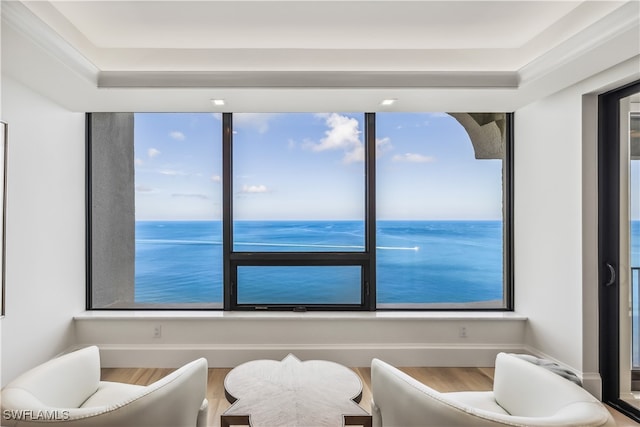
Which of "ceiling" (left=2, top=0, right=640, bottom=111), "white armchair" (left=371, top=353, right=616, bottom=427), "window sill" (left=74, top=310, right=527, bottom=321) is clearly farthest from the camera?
"window sill" (left=74, top=310, right=527, bottom=321)

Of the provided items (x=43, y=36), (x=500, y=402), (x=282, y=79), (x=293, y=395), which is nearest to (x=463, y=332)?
(x=500, y=402)

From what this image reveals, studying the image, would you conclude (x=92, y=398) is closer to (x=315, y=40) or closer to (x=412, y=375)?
(x=412, y=375)

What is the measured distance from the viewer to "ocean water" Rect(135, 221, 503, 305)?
378 centimetres

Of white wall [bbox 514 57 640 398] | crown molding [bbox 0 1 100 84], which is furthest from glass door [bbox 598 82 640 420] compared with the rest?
crown molding [bbox 0 1 100 84]

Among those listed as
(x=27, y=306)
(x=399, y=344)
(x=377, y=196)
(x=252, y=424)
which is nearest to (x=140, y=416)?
(x=252, y=424)

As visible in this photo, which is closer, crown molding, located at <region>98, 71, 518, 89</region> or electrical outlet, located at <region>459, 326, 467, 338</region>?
crown molding, located at <region>98, 71, 518, 89</region>

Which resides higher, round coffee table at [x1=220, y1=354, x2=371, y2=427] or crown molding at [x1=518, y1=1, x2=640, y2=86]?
crown molding at [x1=518, y1=1, x2=640, y2=86]

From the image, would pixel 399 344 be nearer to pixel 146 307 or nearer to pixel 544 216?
pixel 544 216

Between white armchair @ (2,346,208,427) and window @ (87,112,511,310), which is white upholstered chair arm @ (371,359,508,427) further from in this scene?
window @ (87,112,511,310)

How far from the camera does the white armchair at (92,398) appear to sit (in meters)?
1.46

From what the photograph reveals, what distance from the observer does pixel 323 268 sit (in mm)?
3779

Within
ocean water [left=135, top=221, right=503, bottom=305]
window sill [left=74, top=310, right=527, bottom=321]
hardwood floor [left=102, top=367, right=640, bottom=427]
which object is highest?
ocean water [left=135, top=221, right=503, bottom=305]

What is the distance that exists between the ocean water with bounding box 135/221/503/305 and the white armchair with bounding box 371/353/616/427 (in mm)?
1767

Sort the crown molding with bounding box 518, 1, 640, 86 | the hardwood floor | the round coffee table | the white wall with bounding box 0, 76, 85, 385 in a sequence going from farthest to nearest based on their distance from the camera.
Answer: the hardwood floor → the white wall with bounding box 0, 76, 85, 385 → the crown molding with bounding box 518, 1, 640, 86 → the round coffee table
